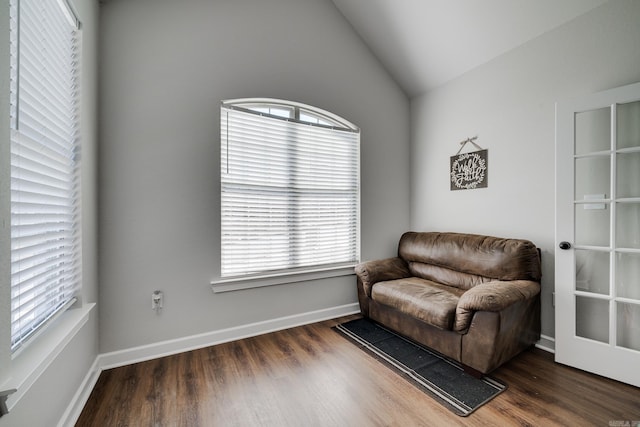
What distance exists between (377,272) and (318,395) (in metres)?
1.36

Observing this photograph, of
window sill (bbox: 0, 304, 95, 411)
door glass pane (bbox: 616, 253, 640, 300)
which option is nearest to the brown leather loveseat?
door glass pane (bbox: 616, 253, 640, 300)

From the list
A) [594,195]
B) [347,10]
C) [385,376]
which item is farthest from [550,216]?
[347,10]

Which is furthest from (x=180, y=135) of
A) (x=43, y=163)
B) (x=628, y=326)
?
(x=628, y=326)

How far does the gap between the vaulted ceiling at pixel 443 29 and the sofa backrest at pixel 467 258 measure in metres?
1.86

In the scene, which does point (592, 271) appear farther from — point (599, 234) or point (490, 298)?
point (490, 298)

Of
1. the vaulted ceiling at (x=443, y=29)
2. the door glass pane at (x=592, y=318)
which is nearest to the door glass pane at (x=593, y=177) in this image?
the door glass pane at (x=592, y=318)

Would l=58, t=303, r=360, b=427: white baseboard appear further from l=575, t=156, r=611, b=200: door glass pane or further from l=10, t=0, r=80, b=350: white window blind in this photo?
l=575, t=156, r=611, b=200: door glass pane

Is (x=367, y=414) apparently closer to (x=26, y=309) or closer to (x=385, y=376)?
(x=385, y=376)

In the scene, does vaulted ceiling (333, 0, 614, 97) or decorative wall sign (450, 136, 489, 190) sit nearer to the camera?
vaulted ceiling (333, 0, 614, 97)

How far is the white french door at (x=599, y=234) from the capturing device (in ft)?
6.03

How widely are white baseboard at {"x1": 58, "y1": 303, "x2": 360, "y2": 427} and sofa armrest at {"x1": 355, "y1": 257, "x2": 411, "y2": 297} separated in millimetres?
526

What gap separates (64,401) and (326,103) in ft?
10.1

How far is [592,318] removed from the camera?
199cm

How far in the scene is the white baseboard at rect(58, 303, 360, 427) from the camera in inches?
64.3
